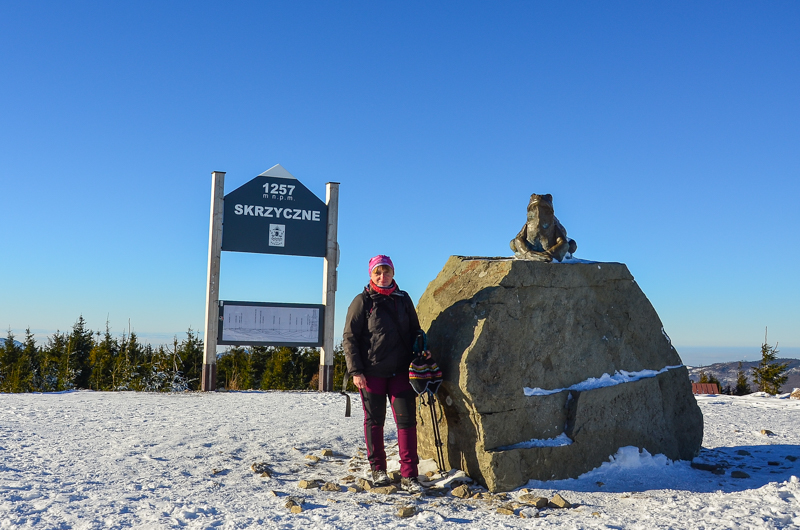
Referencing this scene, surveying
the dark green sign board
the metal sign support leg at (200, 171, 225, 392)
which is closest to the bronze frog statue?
the dark green sign board

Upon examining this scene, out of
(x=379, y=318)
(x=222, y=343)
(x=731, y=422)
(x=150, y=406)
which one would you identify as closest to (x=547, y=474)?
(x=379, y=318)

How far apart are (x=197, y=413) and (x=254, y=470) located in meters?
3.24

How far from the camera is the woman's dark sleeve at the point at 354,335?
4.73 m

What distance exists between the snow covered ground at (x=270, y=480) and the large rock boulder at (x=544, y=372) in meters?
0.26

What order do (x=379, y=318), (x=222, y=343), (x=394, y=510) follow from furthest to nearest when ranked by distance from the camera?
(x=222, y=343), (x=379, y=318), (x=394, y=510)

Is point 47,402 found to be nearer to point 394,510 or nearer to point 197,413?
point 197,413

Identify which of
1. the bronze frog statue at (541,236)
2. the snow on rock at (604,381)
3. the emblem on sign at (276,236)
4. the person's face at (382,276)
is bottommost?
the snow on rock at (604,381)

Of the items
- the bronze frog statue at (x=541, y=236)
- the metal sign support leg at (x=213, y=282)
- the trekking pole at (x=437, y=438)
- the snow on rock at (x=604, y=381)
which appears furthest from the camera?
the metal sign support leg at (x=213, y=282)

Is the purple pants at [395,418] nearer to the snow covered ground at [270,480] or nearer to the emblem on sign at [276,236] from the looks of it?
the snow covered ground at [270,480]

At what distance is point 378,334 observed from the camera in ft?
15.7

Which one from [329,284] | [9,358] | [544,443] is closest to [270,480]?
[544,443]

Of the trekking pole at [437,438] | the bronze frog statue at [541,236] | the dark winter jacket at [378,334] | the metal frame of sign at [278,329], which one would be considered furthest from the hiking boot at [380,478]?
the metal frame of sign at [278,329]

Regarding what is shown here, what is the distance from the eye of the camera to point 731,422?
852cm

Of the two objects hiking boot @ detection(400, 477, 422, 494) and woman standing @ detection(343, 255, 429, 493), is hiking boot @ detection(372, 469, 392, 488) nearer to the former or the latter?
woman standing @ detection(343, 255, 429, 493)
